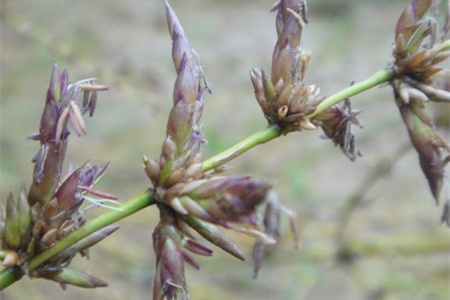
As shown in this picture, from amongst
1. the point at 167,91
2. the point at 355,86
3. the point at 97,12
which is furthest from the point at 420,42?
the point at 97,12

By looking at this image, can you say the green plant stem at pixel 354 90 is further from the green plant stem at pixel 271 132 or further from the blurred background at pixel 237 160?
the blurred background at pixel 237 160

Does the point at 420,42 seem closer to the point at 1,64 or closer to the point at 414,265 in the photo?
the point at 414,265

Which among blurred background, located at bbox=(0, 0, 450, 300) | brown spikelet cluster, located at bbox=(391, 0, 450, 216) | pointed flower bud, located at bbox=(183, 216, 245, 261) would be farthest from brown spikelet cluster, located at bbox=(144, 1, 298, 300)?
blurred background, located at bbox=(0, 0, 450, 300)

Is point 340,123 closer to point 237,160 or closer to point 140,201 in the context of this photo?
point 140,201

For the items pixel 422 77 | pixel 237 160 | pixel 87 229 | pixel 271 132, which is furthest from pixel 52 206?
pixel 237 160

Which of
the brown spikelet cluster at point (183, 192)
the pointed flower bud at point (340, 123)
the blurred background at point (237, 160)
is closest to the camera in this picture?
the brown spikelet cluster at point (183, 192)

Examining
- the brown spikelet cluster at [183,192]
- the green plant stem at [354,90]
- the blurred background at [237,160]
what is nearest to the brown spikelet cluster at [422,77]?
the green plant stem at [354,90]
